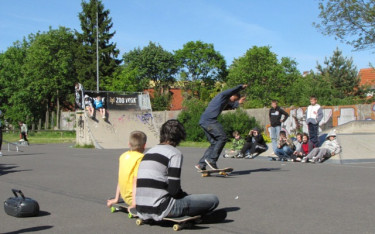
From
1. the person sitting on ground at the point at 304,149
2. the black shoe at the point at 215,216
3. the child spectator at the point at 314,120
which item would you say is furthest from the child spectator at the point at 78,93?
the black shoe at the point at 215,216

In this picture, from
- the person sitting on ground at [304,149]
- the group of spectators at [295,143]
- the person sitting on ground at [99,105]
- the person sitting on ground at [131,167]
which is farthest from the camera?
the person sitting on ground at [99,105]

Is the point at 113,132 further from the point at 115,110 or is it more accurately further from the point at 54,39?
the point at 54,39

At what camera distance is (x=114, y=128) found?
24719 millimetres

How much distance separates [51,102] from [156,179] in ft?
230

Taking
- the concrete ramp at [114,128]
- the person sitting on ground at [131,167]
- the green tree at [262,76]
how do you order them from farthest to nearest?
the green tree at [262,76] → the concrete ramp at [114,128] → the person sitting on ground at [131,167]

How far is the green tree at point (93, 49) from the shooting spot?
64062 millimetres

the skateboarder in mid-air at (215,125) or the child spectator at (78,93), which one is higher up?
the child spectator at (78,93)

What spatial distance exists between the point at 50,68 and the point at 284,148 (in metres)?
54.6

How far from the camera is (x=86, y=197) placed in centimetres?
756

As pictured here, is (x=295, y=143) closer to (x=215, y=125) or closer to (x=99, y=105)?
(x=215, y=125)

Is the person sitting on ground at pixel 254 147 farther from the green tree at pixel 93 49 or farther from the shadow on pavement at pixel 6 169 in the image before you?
the green tree at pixel 93 49

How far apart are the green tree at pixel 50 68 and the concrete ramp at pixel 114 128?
40525 millimetres

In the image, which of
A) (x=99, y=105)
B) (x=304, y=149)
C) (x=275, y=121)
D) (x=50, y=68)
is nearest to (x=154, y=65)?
(x=50, y=68)

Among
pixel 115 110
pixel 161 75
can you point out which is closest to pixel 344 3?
pixel 115 110
